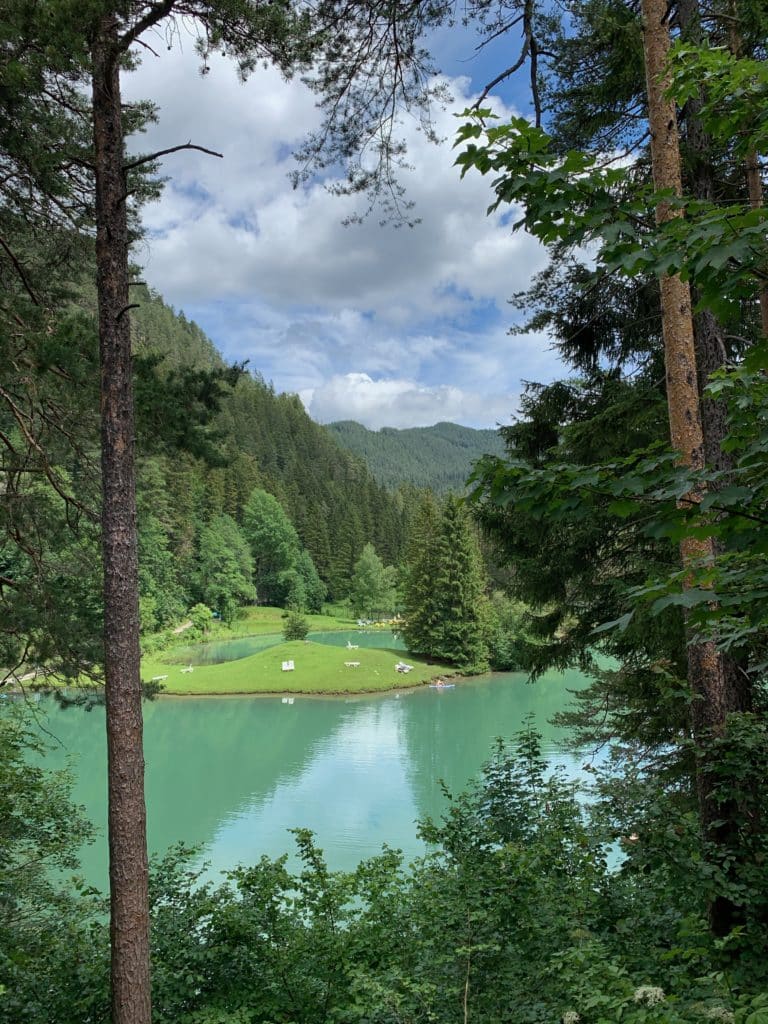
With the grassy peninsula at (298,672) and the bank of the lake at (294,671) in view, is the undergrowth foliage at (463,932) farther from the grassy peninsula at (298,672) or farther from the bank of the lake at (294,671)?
the grassy peninsula at (298,672)

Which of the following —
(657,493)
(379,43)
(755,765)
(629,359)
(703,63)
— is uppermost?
(379,43)

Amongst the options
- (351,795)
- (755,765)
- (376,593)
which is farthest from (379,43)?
(376,593)

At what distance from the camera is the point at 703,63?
2033mm

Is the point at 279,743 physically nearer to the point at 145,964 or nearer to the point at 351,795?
the point at 351,795

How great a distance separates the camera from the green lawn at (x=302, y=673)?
28656 millimetres

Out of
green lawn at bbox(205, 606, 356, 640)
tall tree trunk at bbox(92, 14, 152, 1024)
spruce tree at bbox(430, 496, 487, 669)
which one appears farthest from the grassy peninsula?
tall tree trunk at bbox(92, 14, 152, 1024)

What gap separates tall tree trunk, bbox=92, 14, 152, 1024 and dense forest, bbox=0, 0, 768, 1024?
18 mm

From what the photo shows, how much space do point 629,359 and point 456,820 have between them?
4.72 m

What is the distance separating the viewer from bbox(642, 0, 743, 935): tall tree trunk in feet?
12.3

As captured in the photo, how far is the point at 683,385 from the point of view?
3896 mm

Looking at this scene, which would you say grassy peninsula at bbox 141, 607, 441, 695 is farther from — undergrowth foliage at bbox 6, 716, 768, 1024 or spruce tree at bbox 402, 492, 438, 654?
undergrowth foliage at bbox 6, 716, 768, 1024

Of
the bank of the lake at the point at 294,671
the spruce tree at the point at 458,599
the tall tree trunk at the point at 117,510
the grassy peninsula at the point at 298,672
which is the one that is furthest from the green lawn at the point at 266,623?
the tall tree trunk at the point at 117,510

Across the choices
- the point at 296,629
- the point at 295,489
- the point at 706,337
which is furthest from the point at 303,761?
the point at 295,489

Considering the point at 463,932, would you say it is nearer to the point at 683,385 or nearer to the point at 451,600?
the point at 683,385
